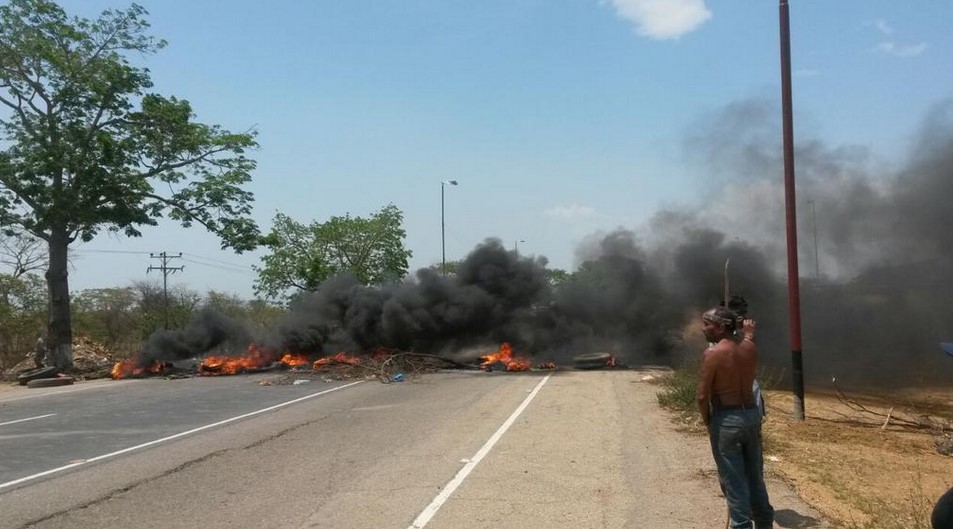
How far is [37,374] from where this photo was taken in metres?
24.6

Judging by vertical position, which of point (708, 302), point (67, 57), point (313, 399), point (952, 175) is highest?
point (67, 57)

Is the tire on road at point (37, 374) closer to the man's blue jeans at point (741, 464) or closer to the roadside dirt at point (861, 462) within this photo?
the roadside dirt at point (861, 462)

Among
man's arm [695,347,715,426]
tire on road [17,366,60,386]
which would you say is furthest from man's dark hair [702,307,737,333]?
tire on road [17,366,60,386]

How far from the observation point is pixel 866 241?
22562 mm

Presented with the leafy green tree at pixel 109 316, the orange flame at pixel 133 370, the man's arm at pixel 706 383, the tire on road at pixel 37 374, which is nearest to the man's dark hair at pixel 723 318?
the man's arm at pixel 706 383

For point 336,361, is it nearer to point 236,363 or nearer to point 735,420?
point 236,363

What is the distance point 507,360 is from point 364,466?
15964 mm

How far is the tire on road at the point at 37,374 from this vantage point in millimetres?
24484

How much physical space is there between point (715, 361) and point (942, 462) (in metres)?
5.52

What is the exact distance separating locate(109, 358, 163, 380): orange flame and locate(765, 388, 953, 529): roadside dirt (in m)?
20.1

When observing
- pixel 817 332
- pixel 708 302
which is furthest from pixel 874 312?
pixel 708 302

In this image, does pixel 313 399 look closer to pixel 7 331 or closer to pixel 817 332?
pixel 817 332

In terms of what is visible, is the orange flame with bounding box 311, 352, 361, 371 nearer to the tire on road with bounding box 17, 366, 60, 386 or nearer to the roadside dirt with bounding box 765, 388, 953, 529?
the tire on road with bounding box 17, 366, 60, 386


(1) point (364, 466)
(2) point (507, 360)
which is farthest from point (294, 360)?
(1) point (364, 466)
